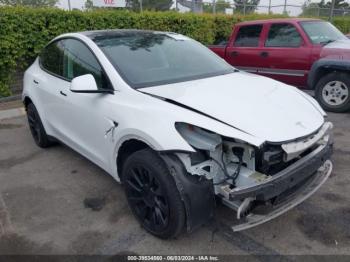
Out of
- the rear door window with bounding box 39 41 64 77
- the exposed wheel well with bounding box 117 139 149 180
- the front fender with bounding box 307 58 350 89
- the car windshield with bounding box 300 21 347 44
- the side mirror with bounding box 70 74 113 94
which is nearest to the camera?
the exposed wheel well with bounding box 117 139 149 180

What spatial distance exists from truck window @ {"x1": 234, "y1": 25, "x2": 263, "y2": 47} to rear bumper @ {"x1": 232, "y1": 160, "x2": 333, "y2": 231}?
483 centimetres

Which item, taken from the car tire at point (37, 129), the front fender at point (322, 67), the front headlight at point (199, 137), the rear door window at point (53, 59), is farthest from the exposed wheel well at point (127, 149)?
the front fender at point (322, 67)

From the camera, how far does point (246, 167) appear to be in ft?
8.54

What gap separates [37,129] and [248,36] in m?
4.91

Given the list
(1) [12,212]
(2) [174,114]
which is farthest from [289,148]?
(1) [12,212]

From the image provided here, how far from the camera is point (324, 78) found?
Result: 20.7 ft

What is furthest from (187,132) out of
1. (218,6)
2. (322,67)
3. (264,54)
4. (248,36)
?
(218,6)

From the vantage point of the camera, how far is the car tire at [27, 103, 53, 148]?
15.6 ft

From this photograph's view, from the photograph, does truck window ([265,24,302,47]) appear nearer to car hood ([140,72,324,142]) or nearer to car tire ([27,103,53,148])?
car hood ([140,72,324,142])

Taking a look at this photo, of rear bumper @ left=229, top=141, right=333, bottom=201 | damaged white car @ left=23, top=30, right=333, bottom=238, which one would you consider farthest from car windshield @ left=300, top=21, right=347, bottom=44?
rear bumper @ left=229, top=141, right=333, bottom=201

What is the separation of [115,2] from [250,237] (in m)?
9.30

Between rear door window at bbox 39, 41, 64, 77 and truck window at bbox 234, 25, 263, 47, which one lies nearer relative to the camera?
rear door window at bbox 39, 41, 64, 77

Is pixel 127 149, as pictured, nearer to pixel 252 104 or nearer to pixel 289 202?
pixel 252 104

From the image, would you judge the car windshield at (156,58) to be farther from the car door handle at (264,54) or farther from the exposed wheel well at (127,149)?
the car door handle at (264,54)
